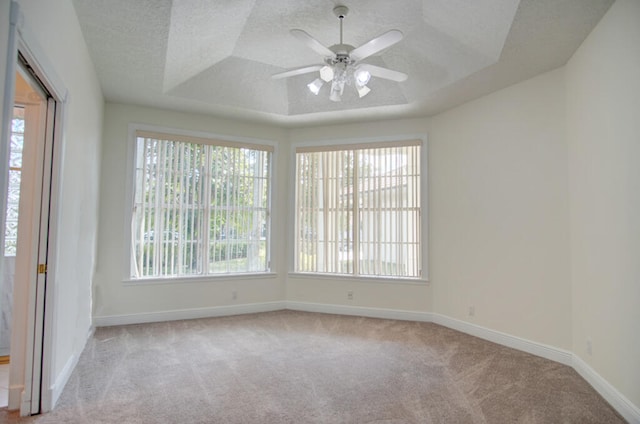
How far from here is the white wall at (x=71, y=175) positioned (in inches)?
90.0

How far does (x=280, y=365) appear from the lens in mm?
3271

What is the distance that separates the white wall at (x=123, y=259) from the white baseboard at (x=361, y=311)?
735 millimetres

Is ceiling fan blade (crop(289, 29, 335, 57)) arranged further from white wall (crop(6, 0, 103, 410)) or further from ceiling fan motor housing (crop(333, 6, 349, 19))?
white wall (crop(6, 0, 103, 410))

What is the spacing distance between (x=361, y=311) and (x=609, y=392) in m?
2.85

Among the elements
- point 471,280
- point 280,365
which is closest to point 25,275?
point 280,365

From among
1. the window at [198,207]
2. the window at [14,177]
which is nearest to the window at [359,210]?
the window at [198,207]

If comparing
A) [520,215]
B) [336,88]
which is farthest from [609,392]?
[336,88]

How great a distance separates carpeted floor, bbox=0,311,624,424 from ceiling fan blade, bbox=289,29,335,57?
2553 millimetres

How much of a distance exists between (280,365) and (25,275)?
2.01 metres

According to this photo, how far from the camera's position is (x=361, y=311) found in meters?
5.07

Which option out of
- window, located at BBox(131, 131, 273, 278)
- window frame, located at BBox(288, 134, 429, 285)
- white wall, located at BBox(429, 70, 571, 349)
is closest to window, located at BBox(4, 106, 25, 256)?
window, located at BBox(131, 131, 273, 278)

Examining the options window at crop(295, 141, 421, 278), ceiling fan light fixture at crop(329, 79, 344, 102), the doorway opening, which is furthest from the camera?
window at crop(295, 141, 421, 278)

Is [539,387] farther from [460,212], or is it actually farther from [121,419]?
[121,419]

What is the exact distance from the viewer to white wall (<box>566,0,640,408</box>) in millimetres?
2422
